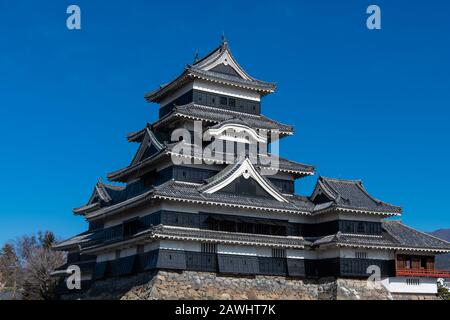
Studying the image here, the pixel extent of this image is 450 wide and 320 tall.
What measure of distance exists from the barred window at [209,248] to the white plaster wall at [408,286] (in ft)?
46.4

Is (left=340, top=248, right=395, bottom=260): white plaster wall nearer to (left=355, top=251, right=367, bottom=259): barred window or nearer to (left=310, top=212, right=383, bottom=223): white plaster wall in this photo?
(left=355, top=251, right=367, bottom=259): barred window

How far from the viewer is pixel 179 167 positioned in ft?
146

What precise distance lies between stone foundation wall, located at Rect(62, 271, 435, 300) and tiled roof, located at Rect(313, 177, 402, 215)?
222 inches

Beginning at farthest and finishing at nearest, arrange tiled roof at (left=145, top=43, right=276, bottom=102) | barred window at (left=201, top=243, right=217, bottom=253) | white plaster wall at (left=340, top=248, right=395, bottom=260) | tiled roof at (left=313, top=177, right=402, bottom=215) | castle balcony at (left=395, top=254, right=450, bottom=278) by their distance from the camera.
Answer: tiled roof at (left=145, top=43, right=276, bottom=102)
castle balcony at (left=395, top=254, right=450, bottom=278)
tiled roof at (left=313, top=177, right=402, bottom=215)
white plaster wall at (left=340, top=248, right=395, bottom=260)
barred window at (left=201, top=243, right=217, bottom=253)

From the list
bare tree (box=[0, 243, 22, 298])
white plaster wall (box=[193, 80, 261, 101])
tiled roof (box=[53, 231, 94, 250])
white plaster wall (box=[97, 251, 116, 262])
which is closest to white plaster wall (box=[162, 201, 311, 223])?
white plaster wall (box=[97, 251, 116, 262])

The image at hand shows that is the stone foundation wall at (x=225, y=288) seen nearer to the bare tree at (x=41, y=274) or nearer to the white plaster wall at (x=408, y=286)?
the white plaster wall at (x=408, y=286)

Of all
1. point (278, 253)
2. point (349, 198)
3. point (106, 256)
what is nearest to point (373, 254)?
point (349, 198)

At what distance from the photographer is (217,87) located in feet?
167

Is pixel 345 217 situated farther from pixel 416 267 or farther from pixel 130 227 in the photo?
pixel 130 227

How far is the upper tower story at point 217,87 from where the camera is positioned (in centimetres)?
4981

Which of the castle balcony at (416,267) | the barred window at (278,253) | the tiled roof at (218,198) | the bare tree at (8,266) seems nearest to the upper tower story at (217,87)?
the tiled roof at (218,198)

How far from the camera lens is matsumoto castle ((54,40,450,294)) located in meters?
42.1
